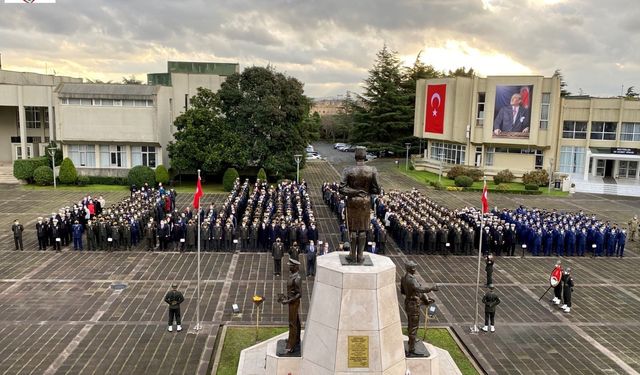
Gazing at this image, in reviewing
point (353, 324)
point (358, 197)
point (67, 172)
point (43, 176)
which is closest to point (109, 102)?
point (67, 172)

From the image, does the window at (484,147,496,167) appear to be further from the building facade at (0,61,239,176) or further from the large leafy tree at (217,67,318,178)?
the building facade at (0,61,239,176)

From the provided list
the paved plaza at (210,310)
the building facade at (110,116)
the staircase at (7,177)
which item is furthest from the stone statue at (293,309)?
the staircase at (7,177)

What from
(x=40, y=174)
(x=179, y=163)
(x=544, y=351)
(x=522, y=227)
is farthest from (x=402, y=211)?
(x=40, y=174)

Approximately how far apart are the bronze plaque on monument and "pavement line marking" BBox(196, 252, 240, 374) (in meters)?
3.42

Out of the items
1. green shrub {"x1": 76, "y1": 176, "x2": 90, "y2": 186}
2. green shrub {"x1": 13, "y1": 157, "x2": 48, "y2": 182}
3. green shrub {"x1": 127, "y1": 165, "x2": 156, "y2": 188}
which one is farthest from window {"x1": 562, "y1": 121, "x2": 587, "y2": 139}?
green shrub {"x1": 13, "y1": 157, "x2": 48, "y2": 182}

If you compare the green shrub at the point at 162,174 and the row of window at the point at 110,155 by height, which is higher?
the row of window at the point at 110,155

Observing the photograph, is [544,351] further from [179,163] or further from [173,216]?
[179,163]

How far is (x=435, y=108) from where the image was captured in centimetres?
4628

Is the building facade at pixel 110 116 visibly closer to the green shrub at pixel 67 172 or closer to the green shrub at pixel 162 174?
→ the green shrub at pixel 67 172

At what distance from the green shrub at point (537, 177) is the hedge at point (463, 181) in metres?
4.47

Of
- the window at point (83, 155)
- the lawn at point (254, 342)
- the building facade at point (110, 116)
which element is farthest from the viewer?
the window at point (83, 155)

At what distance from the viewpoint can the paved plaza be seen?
11.7m

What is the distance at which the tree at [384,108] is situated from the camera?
2221 inches

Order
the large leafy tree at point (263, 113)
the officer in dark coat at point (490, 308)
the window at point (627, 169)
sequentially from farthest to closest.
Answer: the window at point (627, 169)
the large leafy tree at point (263, 113)
the officer in dark coat at point (490, 308)
